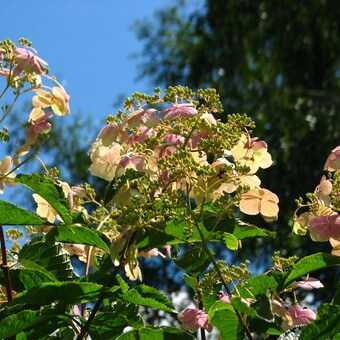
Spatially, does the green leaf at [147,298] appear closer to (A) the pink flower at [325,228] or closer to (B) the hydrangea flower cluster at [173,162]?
(B) the hydrangea flower cluster at [173,162]

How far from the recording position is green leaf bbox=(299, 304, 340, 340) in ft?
2.82

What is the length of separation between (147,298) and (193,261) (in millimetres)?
62

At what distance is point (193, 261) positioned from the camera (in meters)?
0.98

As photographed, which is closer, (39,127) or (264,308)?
(264,308)

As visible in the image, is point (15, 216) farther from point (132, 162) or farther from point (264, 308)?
point (264, 308)

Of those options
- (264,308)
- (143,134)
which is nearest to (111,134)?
(143,134)

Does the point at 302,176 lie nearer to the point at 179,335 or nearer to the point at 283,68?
the point at 283,68

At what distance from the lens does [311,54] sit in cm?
1057

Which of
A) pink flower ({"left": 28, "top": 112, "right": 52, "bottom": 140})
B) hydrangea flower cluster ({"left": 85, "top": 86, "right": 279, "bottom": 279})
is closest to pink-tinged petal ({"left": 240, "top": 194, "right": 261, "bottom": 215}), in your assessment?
hydrangea flower cluster ({"left": 85, "top": 86, "right": 279, "bottom": 279})

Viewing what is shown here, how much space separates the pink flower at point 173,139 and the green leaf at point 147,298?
136mm

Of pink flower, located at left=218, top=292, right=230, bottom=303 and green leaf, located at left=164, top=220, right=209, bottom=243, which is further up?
green leaf, located at left=164, top=220, right=209, bottom=243

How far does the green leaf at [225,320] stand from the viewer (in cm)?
90

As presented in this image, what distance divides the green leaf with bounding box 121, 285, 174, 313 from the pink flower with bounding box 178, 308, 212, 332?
0.07 metres

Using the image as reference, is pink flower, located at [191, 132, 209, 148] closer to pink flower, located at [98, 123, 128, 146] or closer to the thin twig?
pink flower, located at [98, 123, 128, 146]
